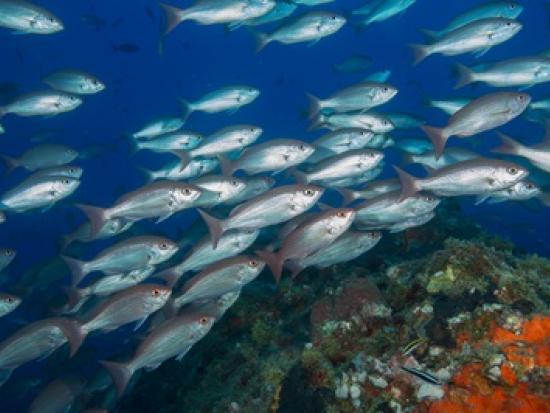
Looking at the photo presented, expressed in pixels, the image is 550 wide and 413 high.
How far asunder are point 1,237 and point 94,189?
38.7 ft

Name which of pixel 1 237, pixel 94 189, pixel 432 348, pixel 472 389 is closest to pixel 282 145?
pixel 432 348

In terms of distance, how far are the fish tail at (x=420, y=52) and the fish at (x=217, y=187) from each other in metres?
4.43

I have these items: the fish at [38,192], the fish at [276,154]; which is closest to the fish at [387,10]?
the fish at [276,154]

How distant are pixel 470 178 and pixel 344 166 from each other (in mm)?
2203

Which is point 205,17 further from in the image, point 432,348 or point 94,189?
point 94,189

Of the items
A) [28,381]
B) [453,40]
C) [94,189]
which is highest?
[453,40]

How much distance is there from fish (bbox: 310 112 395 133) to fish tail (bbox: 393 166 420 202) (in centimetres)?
342

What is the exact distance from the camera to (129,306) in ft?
19.6

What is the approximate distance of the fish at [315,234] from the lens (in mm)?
5371

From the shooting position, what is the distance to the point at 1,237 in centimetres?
5069

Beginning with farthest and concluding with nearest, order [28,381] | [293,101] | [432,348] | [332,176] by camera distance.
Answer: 1. [293,101]
2. [28,381]
3. [332,176]
4. [432,348]

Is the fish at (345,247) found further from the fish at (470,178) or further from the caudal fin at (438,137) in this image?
the caudal fin at (438,137)

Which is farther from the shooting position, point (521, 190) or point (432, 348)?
point (521, 190)

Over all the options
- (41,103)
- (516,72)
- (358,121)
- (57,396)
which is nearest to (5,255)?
(57,396)
